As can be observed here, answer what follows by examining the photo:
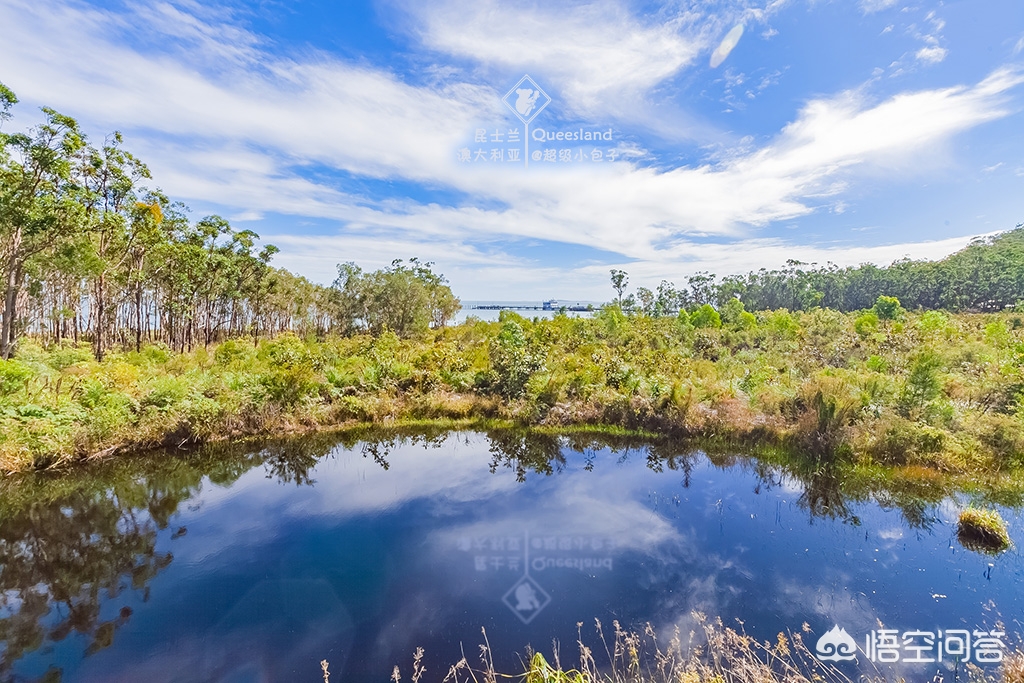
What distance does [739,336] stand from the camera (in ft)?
74.0

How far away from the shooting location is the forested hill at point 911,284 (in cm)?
4138

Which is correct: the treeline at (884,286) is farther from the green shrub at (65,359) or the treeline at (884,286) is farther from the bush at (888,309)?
the green shrub at (65,359)

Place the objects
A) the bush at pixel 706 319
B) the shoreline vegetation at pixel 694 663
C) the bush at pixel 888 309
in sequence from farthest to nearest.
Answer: the bush at pixel 888 309 → the bush at pixel 706 319 → the shoreline vegetation at pixel 694 663

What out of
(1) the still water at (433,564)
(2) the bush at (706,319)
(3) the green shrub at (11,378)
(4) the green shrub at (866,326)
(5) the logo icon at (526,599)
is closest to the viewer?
(1) the still water at (433,564)

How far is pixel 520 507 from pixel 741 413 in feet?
22.4

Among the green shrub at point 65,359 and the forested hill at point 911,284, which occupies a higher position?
the forested hill at point 911,284

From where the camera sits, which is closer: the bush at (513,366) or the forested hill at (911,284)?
the bush at (513,366)

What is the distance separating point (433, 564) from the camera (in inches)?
238

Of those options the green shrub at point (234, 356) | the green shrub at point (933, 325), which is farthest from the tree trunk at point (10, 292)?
the green shrub at point (933, 325)

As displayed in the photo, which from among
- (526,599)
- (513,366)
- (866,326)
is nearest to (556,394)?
(513,366)

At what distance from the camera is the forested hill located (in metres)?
41.4

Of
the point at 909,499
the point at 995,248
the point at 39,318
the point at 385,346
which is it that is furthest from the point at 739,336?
the point at 995,248

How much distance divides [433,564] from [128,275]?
82.6 ft

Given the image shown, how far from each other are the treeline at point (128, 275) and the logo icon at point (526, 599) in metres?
17.4
